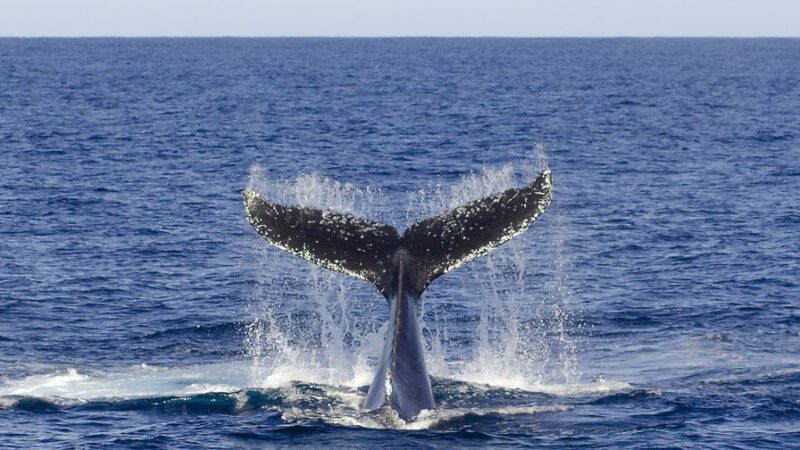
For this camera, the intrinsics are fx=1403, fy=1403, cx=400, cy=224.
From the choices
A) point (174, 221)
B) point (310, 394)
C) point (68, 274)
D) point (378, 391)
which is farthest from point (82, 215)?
point (378, 391)

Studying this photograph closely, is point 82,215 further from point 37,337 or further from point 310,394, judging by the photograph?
point 310,394

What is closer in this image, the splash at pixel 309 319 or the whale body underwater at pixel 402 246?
the whale body underwater at pixel 402 246

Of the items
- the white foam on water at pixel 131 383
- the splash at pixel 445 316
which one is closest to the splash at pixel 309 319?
the splash at pixel 445 316

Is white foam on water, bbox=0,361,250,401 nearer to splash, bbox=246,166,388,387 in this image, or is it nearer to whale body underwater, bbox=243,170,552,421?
splash, bbox=246,166,388,387

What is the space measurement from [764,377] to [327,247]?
24.5 ft

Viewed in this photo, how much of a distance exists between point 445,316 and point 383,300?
8.67 ft

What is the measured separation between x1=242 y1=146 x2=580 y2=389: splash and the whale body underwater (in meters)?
0.30

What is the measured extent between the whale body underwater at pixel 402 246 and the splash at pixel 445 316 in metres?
0.30

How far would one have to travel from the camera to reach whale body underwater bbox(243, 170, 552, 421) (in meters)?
17.8

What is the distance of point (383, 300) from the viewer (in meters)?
29.7

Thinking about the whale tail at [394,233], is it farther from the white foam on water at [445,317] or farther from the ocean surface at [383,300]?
the ocean surface at [383,300]

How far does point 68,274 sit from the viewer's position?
101ft

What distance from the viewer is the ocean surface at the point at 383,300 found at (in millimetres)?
19031

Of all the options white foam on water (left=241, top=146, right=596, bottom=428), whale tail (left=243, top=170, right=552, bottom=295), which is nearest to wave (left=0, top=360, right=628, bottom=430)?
white foam on water (left=241, top=146, right=596, bottom=428)
